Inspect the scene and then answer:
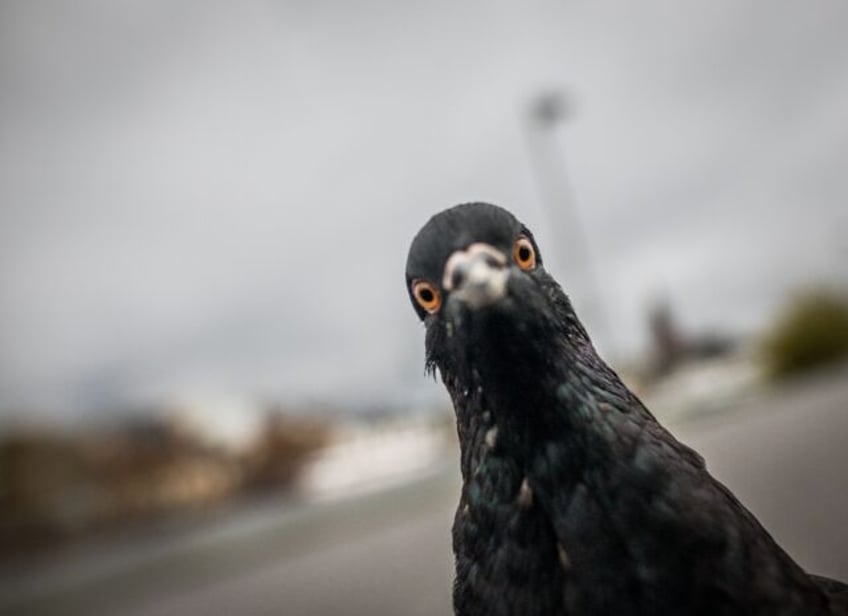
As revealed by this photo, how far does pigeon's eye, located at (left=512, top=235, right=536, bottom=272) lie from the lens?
2.06ft

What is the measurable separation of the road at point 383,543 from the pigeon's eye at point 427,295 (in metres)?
0.25

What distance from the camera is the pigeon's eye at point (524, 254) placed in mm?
629

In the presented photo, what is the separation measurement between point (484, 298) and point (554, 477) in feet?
0.55

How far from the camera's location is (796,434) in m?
2.58

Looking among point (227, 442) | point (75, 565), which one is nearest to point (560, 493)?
point (227, 442)

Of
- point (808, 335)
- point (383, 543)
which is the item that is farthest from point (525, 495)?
point (383, 543)

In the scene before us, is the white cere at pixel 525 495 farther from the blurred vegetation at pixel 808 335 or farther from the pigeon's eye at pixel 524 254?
the blurred vegetation at pixel 808 335

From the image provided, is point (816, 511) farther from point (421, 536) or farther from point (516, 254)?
point (421, 536)

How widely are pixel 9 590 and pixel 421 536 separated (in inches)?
158

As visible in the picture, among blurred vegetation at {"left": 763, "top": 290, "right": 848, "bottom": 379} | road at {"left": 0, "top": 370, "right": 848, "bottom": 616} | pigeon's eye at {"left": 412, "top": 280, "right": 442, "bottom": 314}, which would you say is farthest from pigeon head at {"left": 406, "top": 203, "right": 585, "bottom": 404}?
blurred vegetation at {"left": 763, "top": 290, "right": 848, "bottom": 379}

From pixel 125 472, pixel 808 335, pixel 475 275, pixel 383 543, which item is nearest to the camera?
pixel 475 275

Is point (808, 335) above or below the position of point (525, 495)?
above

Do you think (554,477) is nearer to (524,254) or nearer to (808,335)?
(524,254)

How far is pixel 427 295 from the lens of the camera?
0.62 meters
